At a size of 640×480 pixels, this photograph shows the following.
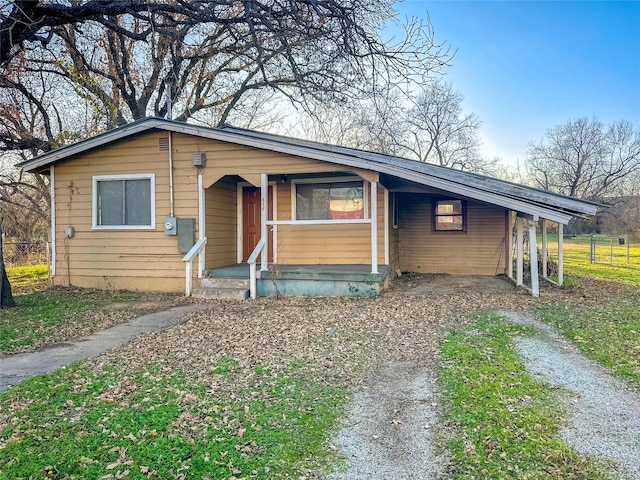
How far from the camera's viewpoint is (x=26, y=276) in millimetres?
13477

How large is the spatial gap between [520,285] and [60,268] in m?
10.8

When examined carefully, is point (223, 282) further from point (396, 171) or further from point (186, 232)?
point (396, 171)

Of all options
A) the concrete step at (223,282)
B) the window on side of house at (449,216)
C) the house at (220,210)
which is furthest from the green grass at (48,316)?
the window on side of house at (449,216)

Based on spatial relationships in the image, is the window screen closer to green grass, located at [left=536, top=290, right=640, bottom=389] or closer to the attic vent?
the attic vent

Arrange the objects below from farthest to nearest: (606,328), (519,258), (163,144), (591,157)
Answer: (591,157), (519,258), (163,144), (606,328)

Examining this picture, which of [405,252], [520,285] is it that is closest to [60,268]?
[405,252]

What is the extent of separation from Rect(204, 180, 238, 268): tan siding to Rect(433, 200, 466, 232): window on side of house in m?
5.88

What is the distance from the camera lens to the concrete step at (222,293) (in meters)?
8.62

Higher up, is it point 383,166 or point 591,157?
point 591,157

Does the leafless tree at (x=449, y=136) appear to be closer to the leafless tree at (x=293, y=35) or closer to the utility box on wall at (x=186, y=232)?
the leafless tree at (x=293, y=35)

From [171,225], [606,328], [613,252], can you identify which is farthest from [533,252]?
[613,252]

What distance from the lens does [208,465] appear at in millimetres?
2621

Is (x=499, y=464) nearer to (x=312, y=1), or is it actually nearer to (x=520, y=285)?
(x=312, y=1)

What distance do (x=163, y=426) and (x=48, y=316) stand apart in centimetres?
520
